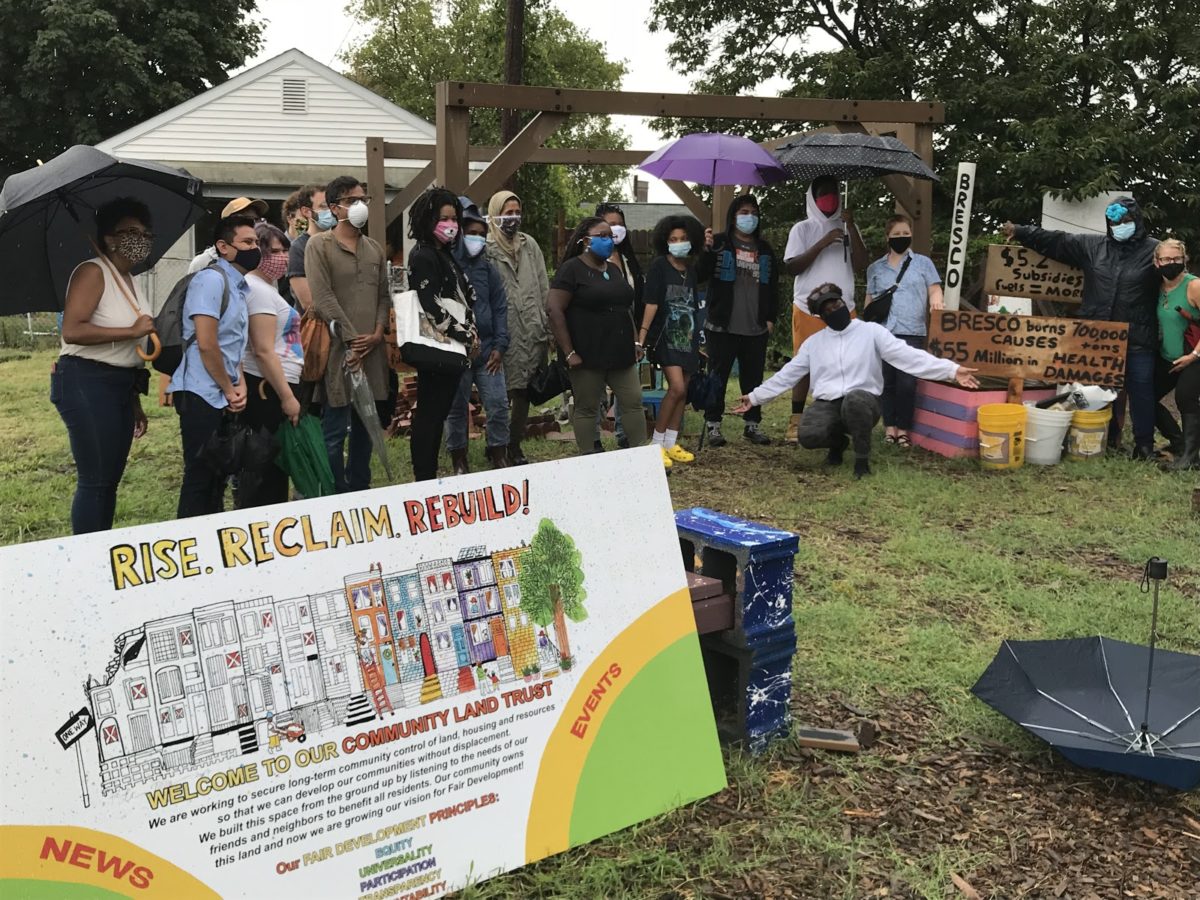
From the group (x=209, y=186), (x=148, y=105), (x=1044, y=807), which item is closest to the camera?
(x=1044, y=807)

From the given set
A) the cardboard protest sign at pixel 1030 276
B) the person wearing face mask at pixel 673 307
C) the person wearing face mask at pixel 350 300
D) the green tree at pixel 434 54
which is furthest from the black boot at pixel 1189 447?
the green tree at pixel 434 54

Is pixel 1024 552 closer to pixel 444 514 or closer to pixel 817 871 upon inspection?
pixel 817 871

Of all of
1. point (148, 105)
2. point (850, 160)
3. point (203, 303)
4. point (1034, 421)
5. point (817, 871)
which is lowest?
point (817, 871)

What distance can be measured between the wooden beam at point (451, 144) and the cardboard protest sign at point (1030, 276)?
14.3ft

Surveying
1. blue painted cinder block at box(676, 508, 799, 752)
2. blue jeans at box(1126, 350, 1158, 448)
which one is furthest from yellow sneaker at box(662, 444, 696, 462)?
blue painted cinder block at box(676, 508, 799, 752)

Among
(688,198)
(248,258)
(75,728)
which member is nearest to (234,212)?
(248,258)

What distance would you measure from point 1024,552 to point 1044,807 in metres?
2.84

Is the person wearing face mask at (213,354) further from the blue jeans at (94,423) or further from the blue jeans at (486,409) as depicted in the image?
the blue jeans at (486,409)

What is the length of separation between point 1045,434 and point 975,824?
5.44m

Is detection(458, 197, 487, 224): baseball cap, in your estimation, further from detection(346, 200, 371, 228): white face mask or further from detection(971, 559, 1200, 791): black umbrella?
detection(971, 559, 1200, 791): black umbrella

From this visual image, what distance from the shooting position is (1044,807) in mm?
3328

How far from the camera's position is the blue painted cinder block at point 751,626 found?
3.46 m

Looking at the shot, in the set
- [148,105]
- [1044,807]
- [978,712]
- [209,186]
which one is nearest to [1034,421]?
[978,712]

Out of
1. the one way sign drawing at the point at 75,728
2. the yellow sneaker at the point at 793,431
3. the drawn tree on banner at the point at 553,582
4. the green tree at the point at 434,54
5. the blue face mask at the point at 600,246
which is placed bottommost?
the yellow sneaker at the point at 793,431
